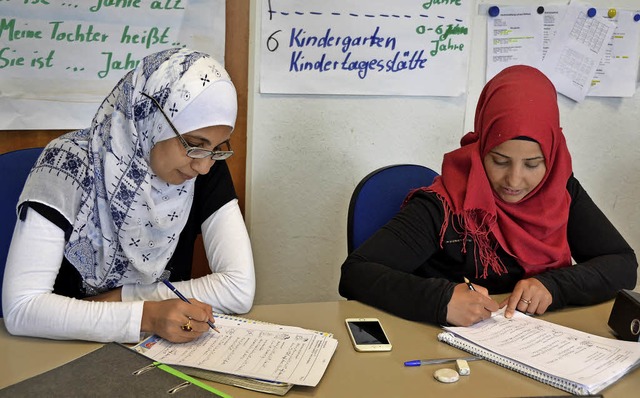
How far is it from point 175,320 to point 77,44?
3.64 ft

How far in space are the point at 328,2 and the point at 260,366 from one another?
137 cm

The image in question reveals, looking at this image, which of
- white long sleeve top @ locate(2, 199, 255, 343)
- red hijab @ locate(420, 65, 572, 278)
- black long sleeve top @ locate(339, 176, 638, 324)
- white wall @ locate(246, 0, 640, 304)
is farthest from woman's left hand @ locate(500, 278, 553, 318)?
white wall @ locate(246, 0, 640, 304)

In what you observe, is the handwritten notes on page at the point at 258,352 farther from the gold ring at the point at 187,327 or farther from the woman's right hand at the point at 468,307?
the woman's right hand at the point at 468,307

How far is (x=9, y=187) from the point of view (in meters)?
1.43

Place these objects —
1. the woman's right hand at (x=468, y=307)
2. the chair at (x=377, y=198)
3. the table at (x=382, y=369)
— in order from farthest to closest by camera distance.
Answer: the chair at (x=377, y=198)
the woman's right hand at (x=468, y=307)
the table at (x=382, y=369)

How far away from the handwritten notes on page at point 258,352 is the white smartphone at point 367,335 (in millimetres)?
51

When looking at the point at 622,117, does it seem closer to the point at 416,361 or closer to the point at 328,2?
the point at 328,2

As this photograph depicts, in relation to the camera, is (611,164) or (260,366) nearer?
(260,366)

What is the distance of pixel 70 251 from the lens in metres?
1.26

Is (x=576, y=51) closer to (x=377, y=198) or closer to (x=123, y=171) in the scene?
(x=377, y=198)

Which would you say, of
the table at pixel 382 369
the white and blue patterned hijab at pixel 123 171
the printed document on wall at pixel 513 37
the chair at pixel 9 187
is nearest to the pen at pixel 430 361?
the table at pixel 382 369

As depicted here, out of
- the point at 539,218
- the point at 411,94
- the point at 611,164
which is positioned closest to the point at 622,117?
the point at 611,164

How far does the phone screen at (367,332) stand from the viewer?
3.76ft

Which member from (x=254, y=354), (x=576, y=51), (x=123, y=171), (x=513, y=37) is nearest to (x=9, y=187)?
(x=123, y=171)
